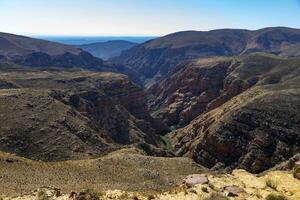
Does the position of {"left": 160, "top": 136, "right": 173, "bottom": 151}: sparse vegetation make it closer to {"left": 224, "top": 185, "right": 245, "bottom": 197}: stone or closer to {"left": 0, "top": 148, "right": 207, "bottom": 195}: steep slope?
{"left": 0, "top": 148, "right": 207, "bottom": 195}: steep slope

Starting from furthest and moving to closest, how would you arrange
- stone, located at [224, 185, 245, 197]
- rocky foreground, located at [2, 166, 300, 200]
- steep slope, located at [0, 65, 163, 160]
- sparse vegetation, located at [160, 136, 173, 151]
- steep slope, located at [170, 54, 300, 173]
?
sparse vegetation, located at [160, 136, 173, 151], steep slope, located at [170, 54, 300, 173], steep slope, located at [0, 65, 163, 160], stone, located at [224, 185, 245, 197], rocky foreground, located at [2, 166, 300, 200]

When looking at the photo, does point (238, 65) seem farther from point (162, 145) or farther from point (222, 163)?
point (222, 163)

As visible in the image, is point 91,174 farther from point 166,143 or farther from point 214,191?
point 166,143

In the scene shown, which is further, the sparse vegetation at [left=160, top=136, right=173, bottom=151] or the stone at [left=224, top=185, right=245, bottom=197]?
the sparse vegetation at [left=160, top=136, right=173, bottom=151]

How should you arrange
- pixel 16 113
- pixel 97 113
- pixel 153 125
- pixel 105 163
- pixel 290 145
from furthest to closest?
1. pixel 153 125
2. pixel 97 113
3. pixel 290 145
4. pixel 16 113
5. pixel 105 163

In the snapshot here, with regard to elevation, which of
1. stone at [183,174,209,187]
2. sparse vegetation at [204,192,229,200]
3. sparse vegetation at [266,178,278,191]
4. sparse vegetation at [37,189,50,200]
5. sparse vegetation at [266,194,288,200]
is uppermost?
sparse vegetation at [266,194,288,200]

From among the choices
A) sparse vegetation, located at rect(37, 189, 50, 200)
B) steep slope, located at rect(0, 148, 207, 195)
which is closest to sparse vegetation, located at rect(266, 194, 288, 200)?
sparse vegetation, located at rect(37, 189, 50, 200)

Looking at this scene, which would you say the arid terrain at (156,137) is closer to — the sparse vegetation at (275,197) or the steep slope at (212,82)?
the sparse vegetation at (275,197)

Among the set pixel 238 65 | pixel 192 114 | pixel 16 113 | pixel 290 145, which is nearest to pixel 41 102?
pixel 16 113
